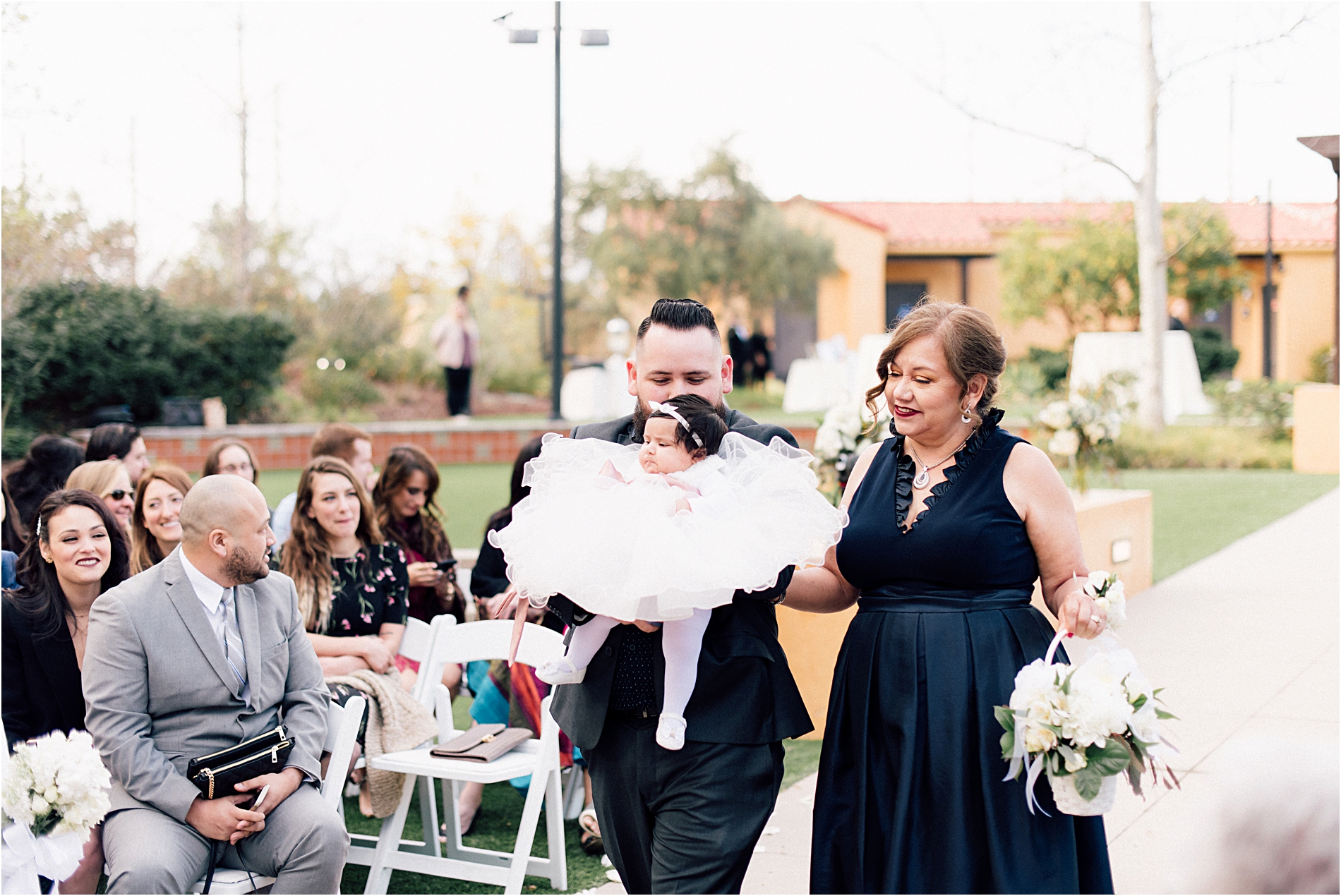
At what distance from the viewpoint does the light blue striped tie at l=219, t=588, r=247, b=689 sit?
389 cm

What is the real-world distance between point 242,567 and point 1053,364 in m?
27.9

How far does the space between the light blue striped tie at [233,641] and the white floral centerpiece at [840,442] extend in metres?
3.80

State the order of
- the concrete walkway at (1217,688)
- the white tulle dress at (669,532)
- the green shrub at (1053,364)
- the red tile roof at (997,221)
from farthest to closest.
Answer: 1. the red tile roof at (997,221)
2. the green shrub at (1053,364)
3. the white tulle dress at (669,532)
4. the concrete walkway at (1217,688)

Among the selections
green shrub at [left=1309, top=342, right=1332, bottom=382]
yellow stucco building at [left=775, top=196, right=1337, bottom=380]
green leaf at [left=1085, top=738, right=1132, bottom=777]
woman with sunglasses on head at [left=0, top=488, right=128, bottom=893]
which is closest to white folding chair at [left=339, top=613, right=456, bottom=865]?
woman with sunglasses on head at [left=0, top=488, right=128, bottom=893]

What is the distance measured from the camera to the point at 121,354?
54.1ft

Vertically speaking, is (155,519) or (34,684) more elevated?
(155,519)

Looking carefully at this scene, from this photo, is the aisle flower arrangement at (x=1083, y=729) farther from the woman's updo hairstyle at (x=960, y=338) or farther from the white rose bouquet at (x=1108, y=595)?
the woman's updo hairstyle at (x=960, y=338)

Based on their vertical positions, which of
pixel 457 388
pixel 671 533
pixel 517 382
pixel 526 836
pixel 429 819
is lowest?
pixel 429 819

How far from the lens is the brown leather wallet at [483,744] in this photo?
452 centimetres

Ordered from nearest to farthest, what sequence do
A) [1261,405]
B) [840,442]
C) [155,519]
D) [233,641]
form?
[233,641]
[155,519]
[840,442]
[1261,405]

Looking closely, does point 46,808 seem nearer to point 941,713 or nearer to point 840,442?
point 941,713

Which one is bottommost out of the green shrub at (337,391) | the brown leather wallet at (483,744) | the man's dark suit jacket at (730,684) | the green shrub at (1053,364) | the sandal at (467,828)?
the sandal at (467,828)

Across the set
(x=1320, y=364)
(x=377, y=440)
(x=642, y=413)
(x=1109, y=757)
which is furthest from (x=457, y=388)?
(x=1320, y=364)

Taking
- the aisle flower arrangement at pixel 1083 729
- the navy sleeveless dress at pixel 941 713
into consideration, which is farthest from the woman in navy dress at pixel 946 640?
the aisle flower arrangement at pixel 1083 729
